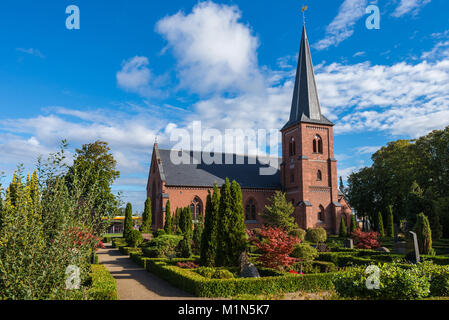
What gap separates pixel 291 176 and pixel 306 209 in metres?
5.49

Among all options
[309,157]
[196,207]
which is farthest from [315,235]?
[196,207]

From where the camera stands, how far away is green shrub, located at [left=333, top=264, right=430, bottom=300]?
30.1 ft

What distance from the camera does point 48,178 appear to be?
715cm

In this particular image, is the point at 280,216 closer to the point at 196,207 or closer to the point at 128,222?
the point at 196,207

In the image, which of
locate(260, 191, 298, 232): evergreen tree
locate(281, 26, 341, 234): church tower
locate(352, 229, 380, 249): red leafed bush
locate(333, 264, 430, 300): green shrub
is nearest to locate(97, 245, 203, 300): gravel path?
locate(333, 264, 430, 300): green shrub

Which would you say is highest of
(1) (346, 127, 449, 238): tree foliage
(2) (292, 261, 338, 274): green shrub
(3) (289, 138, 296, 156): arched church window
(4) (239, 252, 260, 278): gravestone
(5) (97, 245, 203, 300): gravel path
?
(3) (289, 138, 296, 156): arched church window

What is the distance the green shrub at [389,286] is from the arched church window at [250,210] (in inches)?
1247

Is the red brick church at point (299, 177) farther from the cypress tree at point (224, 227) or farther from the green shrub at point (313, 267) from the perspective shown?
the cypress tree at point (224, 227)

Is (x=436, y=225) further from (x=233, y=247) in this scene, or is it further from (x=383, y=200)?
(x=233, y=247)

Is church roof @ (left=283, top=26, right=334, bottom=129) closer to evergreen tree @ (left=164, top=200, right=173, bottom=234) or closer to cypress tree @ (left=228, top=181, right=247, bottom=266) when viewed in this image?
evergreen tree @ (left=164, top=200, right=173, bottom=234)

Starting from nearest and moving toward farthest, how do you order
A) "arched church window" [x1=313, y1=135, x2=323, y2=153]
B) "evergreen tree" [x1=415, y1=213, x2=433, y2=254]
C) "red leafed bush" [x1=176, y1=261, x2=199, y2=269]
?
"red leafed bush" [x1=176, y1=261, x2=199, y2=269] < "evergreen tree" [x1=415, y1=213, x2=433, y2=254] < "arched church window" [x1=313, y1=135, x2=323, y2=153]

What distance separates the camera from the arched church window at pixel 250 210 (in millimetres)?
41312
